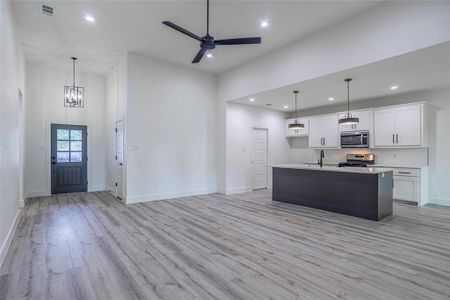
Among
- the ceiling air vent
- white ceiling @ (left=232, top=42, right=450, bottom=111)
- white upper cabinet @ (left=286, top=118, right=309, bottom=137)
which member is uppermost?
the ceiling air vent

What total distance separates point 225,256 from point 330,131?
6265mm

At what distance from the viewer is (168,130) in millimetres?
6504

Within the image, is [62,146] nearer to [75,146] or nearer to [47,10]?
[75,146]

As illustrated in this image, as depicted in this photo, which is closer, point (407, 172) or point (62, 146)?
point (407, 172)

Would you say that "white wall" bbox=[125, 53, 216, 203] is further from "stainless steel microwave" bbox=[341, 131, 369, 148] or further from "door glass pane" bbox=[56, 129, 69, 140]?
"stainless steel microwave" bbox=[341, 131, 369, 148]

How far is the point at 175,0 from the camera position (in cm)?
384

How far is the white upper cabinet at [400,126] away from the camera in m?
5.91

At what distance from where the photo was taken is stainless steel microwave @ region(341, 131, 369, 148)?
689 cm

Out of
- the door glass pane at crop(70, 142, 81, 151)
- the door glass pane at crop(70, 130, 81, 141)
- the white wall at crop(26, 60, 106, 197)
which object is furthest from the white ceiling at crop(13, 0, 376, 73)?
the door glass pane at crop(70, 142, 81, 151)

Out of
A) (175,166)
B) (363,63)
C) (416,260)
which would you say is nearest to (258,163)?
(175,166)

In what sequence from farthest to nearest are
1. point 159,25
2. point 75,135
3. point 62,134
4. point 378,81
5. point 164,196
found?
point 75,135, point 62,134, point 164,196, point 378,81, point 159,25

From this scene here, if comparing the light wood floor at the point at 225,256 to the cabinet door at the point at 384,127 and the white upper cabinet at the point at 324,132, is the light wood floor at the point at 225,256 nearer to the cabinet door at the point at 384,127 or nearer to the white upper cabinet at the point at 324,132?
the cabinet door at the point at 384,127

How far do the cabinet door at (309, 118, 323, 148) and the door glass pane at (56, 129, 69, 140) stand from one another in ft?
A: 26.6

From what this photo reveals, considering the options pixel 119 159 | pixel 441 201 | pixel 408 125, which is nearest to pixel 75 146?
pixel 119 159
